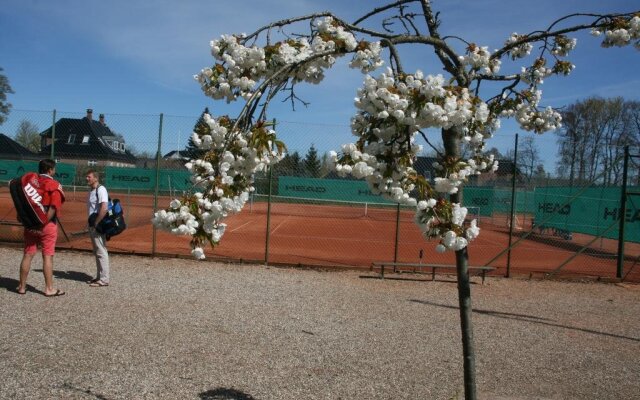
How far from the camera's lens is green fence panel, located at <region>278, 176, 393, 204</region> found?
42.5ft

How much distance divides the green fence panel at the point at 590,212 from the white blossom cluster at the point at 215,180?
578 inches

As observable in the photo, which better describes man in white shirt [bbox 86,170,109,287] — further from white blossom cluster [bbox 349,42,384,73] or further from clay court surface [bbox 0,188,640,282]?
white blossom cluster [bbox 349,42,384,73]

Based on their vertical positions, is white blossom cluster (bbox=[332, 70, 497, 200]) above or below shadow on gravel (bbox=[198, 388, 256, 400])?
above

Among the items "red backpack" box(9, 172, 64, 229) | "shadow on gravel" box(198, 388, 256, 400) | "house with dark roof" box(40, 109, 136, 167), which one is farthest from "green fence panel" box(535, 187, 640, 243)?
"shadow on gravel" box(198, 388, 256, 400)

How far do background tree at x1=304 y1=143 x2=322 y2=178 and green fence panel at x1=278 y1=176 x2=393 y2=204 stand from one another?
569mm

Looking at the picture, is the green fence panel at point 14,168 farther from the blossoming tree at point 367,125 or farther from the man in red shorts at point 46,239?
the blossoming tree at point 367,125

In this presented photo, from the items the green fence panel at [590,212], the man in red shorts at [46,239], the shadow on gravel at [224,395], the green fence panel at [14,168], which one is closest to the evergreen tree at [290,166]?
the man in red shorts at [46,239]

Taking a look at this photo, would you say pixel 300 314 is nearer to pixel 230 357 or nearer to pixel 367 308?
pixel 367 308

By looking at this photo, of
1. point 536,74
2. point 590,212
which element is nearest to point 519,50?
point 536,74

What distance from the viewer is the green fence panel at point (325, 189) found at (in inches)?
510

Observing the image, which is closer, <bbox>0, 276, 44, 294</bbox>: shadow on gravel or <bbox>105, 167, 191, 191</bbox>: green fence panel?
<bbox>0, 276, 44, 294</bbox>: shadow on gravel

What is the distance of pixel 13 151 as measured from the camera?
13.7 meters

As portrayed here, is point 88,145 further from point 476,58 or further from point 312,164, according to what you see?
point 476,58

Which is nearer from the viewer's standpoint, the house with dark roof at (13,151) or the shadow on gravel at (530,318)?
the shadow on gravel at (530,318)
